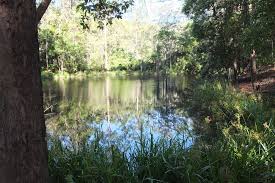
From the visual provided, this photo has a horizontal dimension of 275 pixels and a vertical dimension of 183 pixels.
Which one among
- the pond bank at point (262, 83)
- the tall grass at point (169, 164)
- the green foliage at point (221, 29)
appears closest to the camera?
the tall grass at point (169, 164)

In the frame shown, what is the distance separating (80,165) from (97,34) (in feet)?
335

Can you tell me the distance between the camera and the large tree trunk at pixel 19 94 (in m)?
2.66

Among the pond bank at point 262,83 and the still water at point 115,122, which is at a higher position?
the pond bank at point 262,83

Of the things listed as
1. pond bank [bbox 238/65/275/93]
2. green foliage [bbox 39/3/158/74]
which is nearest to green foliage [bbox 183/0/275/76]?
pond bank [bbox 238/65/275/93]

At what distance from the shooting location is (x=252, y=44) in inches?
532

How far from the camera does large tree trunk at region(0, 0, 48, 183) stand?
266cm

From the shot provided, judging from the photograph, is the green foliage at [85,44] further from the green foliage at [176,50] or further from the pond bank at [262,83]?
the pond bank at [262,83]

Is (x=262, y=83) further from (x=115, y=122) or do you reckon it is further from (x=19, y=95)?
(x=19, y=95)

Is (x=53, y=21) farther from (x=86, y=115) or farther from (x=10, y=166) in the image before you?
(x=10, y=166)

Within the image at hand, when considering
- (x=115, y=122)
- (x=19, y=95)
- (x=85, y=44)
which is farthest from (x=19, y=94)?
(x=85, y=44)

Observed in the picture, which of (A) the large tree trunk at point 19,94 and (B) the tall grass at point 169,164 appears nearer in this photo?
(A) the large tree trunk at point 19,94

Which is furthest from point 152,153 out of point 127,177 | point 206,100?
point 206,100

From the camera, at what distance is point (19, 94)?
2.71m

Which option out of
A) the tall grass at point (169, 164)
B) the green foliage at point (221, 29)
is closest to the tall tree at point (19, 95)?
the tall grass at point (169, 164)
